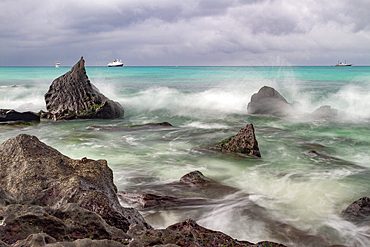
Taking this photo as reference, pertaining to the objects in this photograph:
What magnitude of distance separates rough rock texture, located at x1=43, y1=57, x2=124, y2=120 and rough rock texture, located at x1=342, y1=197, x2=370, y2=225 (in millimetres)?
13334

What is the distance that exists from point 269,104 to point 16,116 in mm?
13445

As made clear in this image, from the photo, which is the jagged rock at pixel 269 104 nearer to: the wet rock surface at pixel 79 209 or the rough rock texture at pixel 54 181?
the wet rock surface at pixel 79 209

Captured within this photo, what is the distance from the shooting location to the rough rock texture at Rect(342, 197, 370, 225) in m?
5.27

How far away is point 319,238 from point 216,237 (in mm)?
2370

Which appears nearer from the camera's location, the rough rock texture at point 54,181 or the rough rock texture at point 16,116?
the rough rock texture at point 54,181

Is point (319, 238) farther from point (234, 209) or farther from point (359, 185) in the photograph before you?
point (359, 185)

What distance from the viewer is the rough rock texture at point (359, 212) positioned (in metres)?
5.27

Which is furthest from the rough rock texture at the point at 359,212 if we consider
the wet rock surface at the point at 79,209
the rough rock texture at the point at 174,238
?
the rough rock texture at the point at 174,238

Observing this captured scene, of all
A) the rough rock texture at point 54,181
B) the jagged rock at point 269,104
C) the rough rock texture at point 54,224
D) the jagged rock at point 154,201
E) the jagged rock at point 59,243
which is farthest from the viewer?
the jagged rock at point 269,104

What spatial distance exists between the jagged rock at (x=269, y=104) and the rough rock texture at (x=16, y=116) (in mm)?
11939

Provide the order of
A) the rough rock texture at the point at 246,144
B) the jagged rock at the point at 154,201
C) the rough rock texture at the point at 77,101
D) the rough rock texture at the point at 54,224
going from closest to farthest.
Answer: the rough rock texture at the point at 54,224
the jagged rock at the point at 154,201
the rough rock texture at the point at 246,144
the rough rock texture at the point at 77,101

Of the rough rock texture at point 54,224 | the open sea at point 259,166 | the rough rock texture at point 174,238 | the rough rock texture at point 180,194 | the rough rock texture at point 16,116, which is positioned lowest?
Result: the open sea at point 259,166

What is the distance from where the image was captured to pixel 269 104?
63.5 feet

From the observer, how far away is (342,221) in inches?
211
